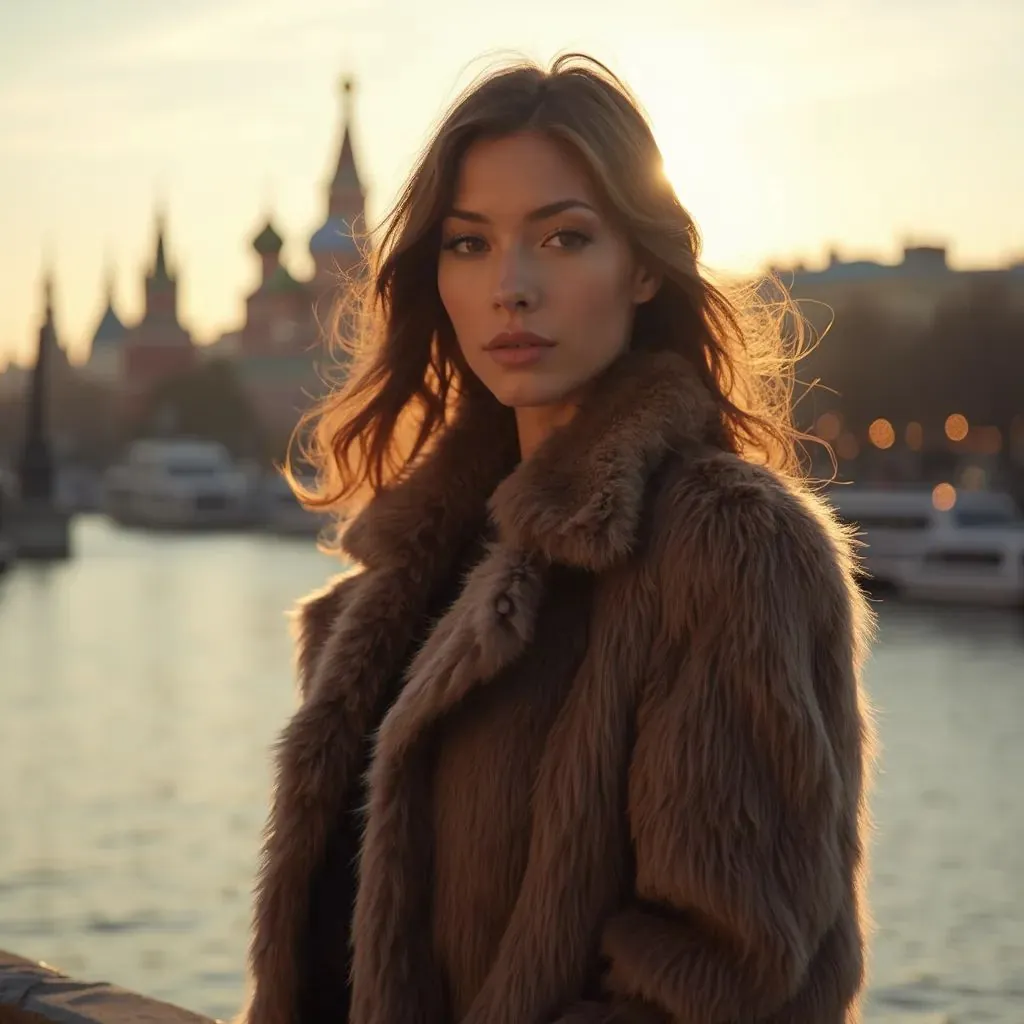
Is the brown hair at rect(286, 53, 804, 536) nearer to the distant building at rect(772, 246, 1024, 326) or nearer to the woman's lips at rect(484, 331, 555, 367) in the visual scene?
A: the woman's lips at rect(484, 331, 555, 367)

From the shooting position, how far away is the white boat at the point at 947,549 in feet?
83.4

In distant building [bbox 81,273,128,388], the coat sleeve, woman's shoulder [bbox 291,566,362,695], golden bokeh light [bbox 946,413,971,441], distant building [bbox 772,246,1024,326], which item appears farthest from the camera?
distant building [bbox 81,273,128,388]

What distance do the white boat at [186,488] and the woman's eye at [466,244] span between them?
54.7 metres

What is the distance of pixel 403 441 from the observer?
2.06 m

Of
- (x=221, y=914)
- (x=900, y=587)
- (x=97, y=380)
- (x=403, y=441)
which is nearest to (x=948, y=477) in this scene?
(x=900, y=587)

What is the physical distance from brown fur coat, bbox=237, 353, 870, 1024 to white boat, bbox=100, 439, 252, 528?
2158 inches

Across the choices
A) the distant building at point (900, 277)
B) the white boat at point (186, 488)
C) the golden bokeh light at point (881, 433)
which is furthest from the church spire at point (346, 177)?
the golden bokeh light at point (881, 433)

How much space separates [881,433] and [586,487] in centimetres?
3674

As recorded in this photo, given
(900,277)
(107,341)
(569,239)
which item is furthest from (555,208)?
(107,341)

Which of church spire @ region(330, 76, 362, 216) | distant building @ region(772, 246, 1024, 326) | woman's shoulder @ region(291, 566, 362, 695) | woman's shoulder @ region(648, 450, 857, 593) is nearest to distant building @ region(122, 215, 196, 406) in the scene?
church spire @ region(330, 76, 362, 216)

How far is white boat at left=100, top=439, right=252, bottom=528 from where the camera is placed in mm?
56375

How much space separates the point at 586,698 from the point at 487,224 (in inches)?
16.9

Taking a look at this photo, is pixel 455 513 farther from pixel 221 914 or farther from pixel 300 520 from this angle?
pixel 300 520

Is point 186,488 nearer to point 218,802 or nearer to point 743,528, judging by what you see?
point 218,802
